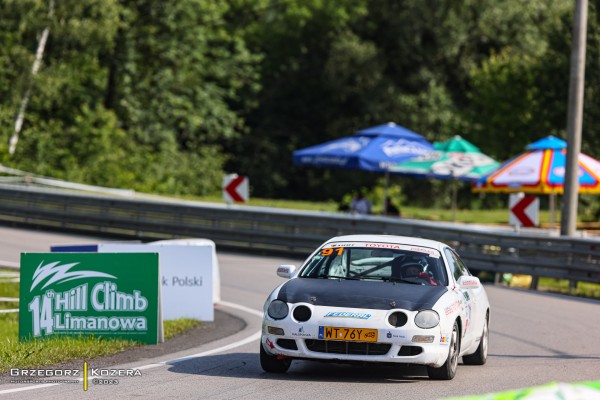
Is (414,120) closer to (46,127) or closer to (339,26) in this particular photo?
(339,26)

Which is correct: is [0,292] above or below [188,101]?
below

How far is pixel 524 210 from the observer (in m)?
24.2

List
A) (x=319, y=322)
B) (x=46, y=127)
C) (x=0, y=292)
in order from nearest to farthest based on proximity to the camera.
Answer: (x=319, y=322), (x=0, y=292), (x=46, y=127)

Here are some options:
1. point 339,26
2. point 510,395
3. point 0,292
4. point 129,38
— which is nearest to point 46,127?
point 129,38

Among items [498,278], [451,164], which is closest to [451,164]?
[451,164]

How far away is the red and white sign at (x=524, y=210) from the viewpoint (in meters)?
24.1

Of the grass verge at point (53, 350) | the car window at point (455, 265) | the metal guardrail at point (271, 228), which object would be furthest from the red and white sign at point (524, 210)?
the grass verge at point (53, 350)

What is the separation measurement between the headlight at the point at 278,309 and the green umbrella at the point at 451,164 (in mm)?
19424

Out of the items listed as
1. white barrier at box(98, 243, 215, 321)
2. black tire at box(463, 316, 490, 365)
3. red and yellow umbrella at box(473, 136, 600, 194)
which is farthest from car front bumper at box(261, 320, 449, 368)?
red and yellow umbrella at box(473, 136, 600, 194)

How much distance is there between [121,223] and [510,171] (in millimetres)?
9250

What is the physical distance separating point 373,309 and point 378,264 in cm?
122

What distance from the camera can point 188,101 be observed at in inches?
2024

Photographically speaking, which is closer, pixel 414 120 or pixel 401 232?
pixel 401 232

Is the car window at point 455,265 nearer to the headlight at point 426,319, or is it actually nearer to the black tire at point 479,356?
the black tire at point 479,356
